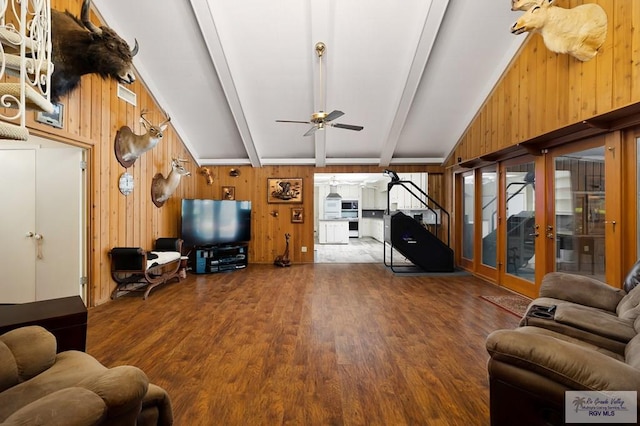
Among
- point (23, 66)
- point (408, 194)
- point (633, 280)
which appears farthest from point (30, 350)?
point (408, 194)

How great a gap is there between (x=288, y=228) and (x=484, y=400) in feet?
17.9

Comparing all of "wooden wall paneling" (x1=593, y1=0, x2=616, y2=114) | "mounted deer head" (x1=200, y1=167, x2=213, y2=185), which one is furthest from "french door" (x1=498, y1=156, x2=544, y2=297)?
"mounted deer head" (x1=200, y1=167, x2=213, y2=185)

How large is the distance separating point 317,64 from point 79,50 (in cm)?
282

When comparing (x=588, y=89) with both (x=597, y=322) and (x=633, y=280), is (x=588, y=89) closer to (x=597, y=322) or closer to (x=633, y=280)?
(x=633, y=280)

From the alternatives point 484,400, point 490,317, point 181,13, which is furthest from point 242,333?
point 181,13

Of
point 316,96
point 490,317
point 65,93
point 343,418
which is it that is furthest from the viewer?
point 316,96

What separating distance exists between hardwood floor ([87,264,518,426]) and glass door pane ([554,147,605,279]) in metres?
1.08

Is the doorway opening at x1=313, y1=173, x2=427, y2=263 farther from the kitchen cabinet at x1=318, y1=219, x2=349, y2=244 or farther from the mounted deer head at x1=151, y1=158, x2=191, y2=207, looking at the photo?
the mounted deer head at x1=151, y1=158, x2=191, y2=207

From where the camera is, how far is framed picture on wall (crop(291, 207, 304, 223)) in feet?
22.5

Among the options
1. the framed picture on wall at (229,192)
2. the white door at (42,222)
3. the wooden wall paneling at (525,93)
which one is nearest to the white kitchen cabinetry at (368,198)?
the framed picture on wall at (229,192)

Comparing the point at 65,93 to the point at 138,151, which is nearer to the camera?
the point at 65,93

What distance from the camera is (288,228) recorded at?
22.7 ft

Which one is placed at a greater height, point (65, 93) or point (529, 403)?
point (65, 93)

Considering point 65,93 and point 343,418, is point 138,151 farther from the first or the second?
point 343,418
